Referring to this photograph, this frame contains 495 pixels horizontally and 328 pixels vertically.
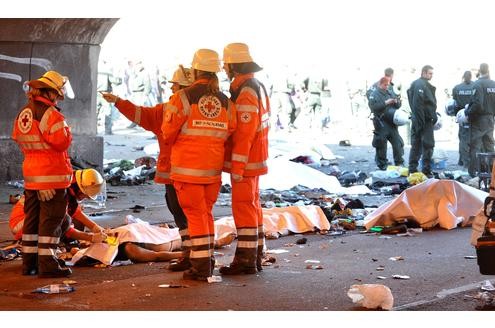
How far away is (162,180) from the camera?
28.8 ft

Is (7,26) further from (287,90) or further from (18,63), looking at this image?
(287,90)

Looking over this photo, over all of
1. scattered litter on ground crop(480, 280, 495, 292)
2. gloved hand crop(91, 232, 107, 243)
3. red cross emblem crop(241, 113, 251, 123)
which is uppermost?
red cross emblem crop(241, 113, 251, 123)

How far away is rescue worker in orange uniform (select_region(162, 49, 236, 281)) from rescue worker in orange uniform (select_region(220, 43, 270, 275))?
0.13 metres

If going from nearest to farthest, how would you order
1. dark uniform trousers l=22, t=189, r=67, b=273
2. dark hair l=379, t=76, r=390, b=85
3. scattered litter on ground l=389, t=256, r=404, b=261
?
dark uniform trousers l=22, t=189, r=67, b=273 → scattered litter on ground l=389, t=256, r=404, b=261 → dark hair l=379, t=76, r=390, b=85

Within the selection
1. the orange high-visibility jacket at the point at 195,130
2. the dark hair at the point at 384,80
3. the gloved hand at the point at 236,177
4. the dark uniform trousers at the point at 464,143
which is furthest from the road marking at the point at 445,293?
the dark uniform trousers at the point at 464,143

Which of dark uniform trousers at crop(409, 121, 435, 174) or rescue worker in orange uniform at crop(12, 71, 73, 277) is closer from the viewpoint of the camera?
rescue worker in orange uniform at crop(12, 71, 73, 277)

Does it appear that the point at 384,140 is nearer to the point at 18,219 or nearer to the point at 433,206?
the point at 433,206

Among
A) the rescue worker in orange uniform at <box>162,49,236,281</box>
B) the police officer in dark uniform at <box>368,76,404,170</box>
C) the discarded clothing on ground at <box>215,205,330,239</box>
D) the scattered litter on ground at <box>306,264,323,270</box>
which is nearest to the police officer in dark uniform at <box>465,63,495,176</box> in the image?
the police officer in dark uniform at <box>368,76,404,170</box>

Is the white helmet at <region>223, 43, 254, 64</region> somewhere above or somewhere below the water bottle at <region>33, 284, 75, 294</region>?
above

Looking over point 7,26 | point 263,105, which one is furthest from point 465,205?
point 7,26

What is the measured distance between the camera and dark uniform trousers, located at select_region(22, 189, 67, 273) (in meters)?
8.31

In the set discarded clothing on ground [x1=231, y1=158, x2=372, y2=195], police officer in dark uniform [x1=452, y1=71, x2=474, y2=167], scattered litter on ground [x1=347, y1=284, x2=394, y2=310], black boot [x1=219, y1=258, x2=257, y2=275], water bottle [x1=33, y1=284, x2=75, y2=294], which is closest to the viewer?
scattered litter on ground [x1=347, y1=284, x2=394, y2=310]

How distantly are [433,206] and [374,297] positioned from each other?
4815 mm

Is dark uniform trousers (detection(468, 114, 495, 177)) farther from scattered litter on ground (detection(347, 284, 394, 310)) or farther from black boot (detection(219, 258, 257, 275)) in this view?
scattered litter on ground (detection(347, 284, 394, 310))
